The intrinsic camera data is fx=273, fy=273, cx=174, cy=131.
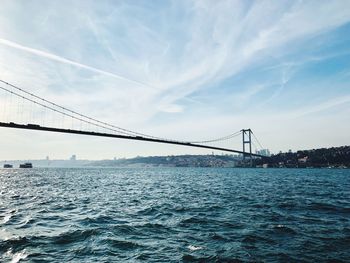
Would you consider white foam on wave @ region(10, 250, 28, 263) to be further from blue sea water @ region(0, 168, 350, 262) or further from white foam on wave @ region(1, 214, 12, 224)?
white foam on wave @ region(1, 214, 12, 224)

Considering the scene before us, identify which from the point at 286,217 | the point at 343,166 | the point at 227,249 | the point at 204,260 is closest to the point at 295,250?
the point at 227,249

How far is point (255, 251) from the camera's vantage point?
37.7ft

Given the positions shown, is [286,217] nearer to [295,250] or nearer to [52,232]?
[295,250]

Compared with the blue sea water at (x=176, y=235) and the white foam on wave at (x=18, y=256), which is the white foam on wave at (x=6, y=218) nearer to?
the blue sea water at (x=176, y=235)

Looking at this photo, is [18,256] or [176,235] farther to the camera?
[176,235]

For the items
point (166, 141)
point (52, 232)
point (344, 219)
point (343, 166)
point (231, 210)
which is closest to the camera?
point (52, 232)

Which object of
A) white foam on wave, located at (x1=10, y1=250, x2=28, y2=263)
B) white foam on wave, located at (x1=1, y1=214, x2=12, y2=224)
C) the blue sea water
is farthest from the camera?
white foam on wave, located at (x1=1, y1=214, x2=12, y2=224)

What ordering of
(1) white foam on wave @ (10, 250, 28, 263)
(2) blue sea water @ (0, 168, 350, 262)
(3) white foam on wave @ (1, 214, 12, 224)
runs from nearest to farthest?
(1) white foam on wave @ (10, 250, 28, 263)
(2) blue sea water @ (0, 168, 350, 262)
(3) white foam on wave @ (1, 214, 12, 224)

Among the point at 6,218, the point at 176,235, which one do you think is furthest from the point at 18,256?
the point at 6,218

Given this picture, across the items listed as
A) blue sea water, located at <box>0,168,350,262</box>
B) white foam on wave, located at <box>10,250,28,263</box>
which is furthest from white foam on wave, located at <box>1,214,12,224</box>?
white foam on wave, located at <box>10,250,28,263</box>

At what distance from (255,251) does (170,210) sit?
1070 centimetres

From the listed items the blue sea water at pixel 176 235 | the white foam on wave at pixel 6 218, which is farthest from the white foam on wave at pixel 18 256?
the white foam on wave at pixel 6 218

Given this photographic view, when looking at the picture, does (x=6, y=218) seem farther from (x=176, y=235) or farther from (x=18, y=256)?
(x=176, y=235)

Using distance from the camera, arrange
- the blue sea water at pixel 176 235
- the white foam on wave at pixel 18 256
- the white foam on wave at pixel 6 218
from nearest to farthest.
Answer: the white foam on wave at pixel 18 256 < the blue sea water at pixel 176 235 < the white foam on wave at pixel 6 218
